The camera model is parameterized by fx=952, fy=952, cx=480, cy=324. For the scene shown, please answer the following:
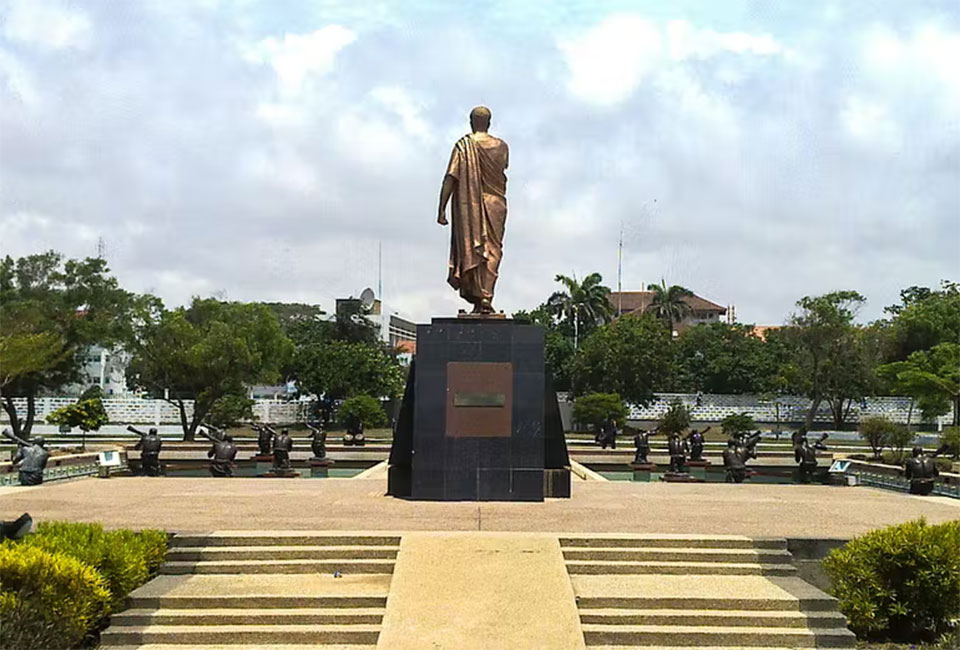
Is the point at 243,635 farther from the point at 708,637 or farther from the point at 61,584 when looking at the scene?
the point at 708,637

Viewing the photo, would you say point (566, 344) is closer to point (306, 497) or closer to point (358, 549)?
point (306, 497)

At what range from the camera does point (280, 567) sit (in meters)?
8.71

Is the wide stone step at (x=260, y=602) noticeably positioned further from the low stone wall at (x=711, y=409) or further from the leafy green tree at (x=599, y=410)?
the low stone wall at (x=711, y=409)

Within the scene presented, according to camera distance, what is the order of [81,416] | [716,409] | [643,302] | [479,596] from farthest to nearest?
[643,302]
[716,409]
[81,416]
[479,596]

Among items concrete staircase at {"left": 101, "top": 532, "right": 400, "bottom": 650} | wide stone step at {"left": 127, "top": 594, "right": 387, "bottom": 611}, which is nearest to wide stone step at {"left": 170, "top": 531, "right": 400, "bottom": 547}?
concrete staircase at {"left": 101, "top": 532, "right": 400, "bottom": 650}

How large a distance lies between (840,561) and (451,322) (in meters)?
6.39

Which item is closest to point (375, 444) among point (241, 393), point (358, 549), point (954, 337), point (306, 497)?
point (241, 393)

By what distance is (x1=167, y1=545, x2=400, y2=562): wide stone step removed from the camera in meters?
8.84

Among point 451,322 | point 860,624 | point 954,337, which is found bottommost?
point 860,624

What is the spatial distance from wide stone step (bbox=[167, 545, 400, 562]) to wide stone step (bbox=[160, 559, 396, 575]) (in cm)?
9

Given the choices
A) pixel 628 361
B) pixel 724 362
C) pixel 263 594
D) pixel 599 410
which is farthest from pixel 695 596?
pixel 724 362

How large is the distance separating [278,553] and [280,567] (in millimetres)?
220

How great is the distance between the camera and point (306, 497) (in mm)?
13531

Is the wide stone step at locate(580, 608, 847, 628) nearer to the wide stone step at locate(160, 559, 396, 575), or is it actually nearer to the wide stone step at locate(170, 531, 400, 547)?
the wide stone step at locate(160, 559, 396, 575)
